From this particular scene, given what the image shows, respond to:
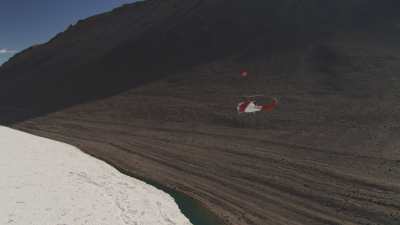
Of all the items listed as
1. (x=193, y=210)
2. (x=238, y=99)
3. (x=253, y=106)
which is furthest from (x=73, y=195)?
(x=238, y=99)

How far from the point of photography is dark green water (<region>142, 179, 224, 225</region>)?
12.0m

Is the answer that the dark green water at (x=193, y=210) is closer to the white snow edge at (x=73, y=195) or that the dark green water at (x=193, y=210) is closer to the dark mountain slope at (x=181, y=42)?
the white snow edge at (x=73, y=195)

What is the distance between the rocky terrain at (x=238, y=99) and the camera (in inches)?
535

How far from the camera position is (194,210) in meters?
12.8

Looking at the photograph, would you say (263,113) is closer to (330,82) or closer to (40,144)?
(330,82)

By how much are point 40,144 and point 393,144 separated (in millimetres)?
19897

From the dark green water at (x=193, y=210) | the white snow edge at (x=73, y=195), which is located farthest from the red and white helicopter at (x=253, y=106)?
the dark green water at (x=193, y=210)

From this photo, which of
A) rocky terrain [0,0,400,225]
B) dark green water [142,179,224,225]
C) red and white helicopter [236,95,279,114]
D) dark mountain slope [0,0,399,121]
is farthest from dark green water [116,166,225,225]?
dark mountain slope [0,0,399,121]

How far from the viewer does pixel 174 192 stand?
14188 millimetres

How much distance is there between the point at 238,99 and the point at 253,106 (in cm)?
218

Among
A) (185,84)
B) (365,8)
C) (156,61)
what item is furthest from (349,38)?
(156,61)

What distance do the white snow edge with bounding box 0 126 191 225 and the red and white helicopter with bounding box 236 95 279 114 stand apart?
1219 centimetres

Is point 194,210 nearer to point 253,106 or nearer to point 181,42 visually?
point 253,106

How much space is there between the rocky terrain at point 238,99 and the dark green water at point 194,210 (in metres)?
0.30
